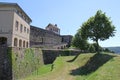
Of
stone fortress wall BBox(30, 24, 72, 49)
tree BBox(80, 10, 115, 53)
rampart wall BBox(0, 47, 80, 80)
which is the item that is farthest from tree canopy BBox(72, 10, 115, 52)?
stone fortress wall BBox(30, 24, 72, 49)

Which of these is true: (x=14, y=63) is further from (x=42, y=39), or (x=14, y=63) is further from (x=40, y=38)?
(x=42, y=39)

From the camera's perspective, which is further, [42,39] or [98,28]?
[42,39]

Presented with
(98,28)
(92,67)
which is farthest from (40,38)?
(92,67)

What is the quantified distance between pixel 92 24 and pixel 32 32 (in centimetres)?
4544

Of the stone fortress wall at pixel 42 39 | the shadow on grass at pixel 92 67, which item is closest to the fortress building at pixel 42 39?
the stone fortress wall at pixel 42 39

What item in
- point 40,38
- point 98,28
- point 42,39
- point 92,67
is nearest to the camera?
point 92,67

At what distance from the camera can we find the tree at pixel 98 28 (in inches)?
1507

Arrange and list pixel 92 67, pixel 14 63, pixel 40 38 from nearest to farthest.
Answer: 1. pixel 14 63
2. pixel 92 67
3. pixel 40 38

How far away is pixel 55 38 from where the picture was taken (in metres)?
107

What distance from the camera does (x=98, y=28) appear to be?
38.7 m

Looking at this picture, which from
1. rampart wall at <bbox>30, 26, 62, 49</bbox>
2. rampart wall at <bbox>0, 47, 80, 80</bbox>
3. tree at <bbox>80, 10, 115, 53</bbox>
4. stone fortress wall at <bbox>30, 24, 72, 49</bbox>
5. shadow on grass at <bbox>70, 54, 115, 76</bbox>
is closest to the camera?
rampart wall at <bbox>0, 47, 80, 80</bbox>

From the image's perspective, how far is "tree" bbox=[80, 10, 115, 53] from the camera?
Result: 126 feet

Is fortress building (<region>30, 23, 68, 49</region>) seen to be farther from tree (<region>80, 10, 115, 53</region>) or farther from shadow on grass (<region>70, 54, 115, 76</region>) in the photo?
shadow on grass (<region>70, 54, 115, 76</region>)

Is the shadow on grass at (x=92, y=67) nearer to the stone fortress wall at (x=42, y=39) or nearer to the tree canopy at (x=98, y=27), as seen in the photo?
the tree canopy at (x=98, y=27)
